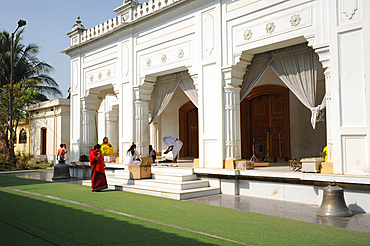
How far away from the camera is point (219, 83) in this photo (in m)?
9.29

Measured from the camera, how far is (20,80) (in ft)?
80.9

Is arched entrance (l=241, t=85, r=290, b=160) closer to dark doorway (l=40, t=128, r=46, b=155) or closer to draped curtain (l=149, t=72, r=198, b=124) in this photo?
draped curtain (l=149, t=72, r=198, b=124)

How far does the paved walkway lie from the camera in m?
5.64

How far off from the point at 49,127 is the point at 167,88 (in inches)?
541

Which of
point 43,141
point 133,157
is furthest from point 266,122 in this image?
point 43,141

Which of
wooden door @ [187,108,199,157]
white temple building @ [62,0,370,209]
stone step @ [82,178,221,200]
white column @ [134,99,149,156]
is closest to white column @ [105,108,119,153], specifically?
white temple building @ [62,0,370,209]

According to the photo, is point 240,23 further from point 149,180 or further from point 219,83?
point 149,180

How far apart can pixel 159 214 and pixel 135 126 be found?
19.7ft

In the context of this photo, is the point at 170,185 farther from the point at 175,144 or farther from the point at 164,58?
the point at 175,144

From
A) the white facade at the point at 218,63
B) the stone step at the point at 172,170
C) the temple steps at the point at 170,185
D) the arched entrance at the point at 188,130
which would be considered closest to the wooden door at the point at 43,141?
the white facade at the point at 218,63

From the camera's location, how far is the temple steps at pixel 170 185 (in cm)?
848

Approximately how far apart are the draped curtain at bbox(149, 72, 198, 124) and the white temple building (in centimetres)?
4

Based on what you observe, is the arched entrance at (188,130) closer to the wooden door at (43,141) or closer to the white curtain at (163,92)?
the white curtain at (163,92)

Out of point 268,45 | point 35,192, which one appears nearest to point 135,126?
point 35,192
